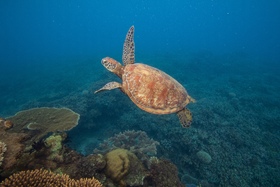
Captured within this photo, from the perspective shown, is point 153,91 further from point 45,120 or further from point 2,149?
point 2,149

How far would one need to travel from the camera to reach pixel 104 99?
33.8 ft

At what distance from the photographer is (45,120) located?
5.11 metres

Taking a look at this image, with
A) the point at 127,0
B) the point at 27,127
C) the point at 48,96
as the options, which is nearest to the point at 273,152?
the point at 27,127

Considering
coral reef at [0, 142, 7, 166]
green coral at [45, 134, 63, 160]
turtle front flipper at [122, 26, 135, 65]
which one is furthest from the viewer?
turtle front flipper at [122, 26, 135, 65]

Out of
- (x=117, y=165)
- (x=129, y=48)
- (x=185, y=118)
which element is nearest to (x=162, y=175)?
(x=117, y=165)

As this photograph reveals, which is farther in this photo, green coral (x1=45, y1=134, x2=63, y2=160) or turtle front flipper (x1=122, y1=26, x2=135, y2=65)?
turtle front flipper (x1=122, y1=26, x2=135, y2=65)

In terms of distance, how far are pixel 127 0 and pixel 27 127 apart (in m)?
151

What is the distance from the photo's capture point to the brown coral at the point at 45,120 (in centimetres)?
470

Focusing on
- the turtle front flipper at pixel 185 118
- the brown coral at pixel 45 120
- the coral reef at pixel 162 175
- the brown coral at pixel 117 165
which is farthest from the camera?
the turtle front flipper at pixel 185 118

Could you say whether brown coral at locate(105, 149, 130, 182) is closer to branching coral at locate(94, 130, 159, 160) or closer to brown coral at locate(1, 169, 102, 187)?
brown coral at locate(1, 169, 102, 187)

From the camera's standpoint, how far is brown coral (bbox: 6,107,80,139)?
4.70 metres

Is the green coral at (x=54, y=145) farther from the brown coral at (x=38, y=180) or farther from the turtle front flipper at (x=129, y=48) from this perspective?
the turtle front flipper at (x=129, y=48)

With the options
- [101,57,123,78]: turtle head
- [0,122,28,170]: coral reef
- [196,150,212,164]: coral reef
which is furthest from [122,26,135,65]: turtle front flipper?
[196,150,212,164]: coral reef

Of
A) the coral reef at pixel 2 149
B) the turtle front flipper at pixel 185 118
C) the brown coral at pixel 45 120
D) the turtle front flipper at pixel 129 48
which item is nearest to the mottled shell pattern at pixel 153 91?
the turtle front flipper at pixel 185 118
